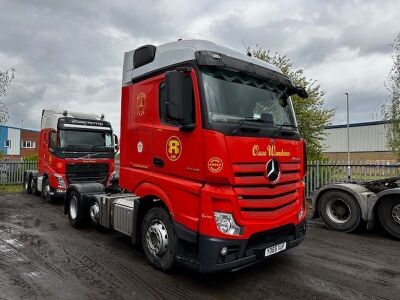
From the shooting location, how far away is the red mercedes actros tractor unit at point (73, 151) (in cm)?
1174

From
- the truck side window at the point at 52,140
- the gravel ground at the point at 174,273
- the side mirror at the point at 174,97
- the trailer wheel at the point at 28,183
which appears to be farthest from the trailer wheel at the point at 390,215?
the trailer wheel at the point at 28,183

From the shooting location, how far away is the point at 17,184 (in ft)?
64.2

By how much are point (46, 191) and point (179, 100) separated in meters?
10.1

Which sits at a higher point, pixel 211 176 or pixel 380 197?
pixel 211 176

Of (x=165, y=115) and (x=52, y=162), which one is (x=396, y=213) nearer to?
(x=165, y=115)

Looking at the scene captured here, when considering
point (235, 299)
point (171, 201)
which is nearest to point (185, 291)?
point (235, 299)

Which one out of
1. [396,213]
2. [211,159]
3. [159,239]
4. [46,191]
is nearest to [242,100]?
[211,159]

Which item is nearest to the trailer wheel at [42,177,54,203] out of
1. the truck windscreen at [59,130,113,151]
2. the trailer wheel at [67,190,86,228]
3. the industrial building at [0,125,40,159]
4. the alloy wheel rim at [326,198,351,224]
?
the truck windscreen at [59,130,113,151]

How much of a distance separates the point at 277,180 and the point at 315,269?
163 cm

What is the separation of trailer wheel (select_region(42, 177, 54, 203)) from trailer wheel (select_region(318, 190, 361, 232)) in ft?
29.5

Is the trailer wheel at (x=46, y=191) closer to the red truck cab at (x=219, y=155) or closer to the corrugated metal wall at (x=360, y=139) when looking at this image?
the red truck cab at (x=219, y=155)

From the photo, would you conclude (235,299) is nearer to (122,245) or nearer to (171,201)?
(171,201)

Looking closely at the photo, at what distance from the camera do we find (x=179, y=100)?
4.33 m

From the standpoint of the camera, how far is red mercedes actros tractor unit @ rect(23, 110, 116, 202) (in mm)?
11742
